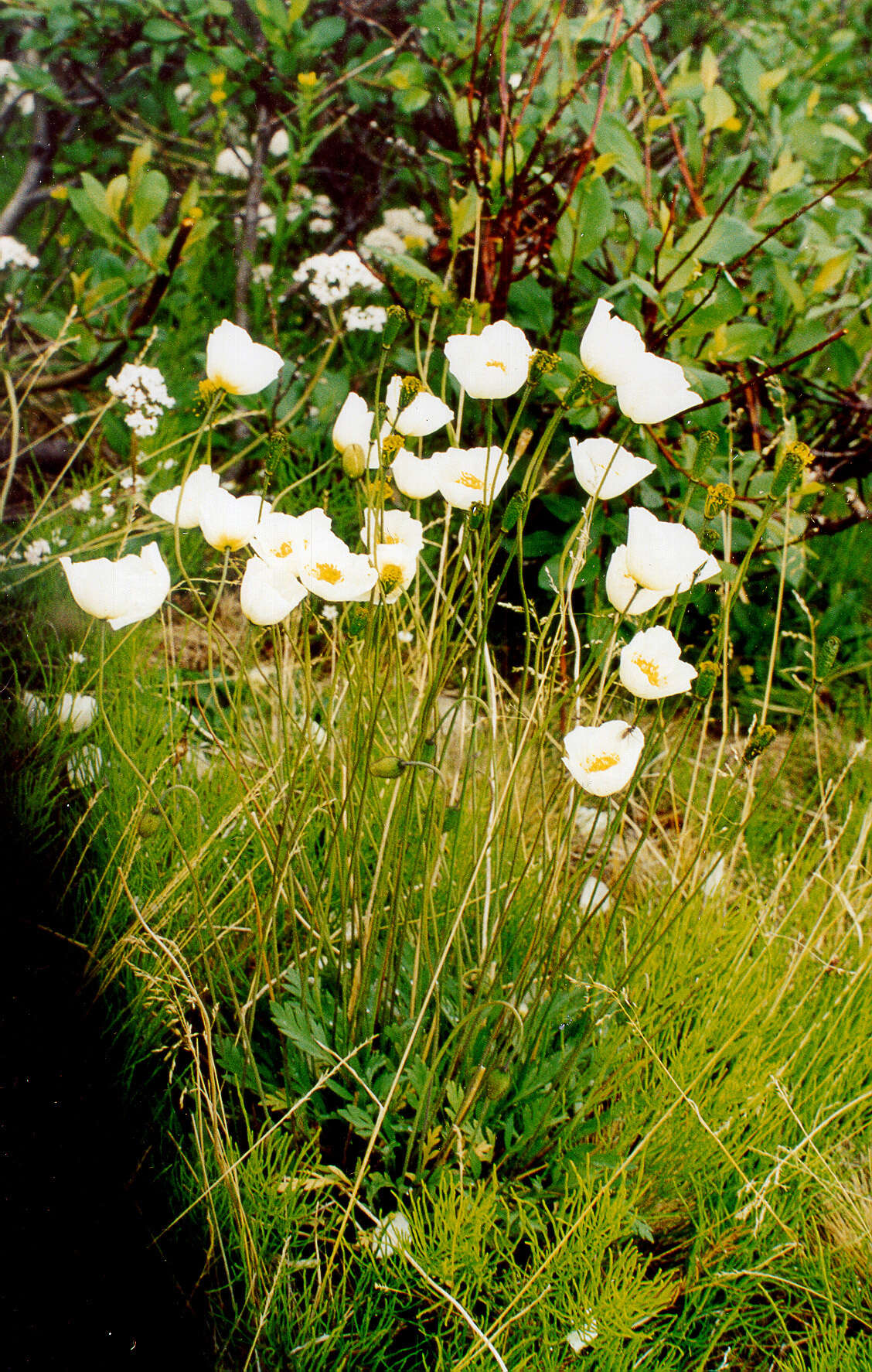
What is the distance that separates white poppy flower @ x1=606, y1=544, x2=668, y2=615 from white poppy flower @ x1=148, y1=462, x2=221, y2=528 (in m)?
0.41

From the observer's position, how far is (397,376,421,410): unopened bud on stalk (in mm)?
860

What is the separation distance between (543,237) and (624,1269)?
1701mm

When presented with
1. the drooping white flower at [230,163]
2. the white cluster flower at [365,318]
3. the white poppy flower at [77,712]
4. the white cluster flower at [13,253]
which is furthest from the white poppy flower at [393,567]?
the drooping white flower at [230,163]

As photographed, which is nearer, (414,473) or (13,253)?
(414,473)

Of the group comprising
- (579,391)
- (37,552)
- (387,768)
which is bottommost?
(37,552)

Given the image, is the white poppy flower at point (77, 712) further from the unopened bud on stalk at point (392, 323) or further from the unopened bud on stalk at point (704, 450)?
the unopened bud on stalk at point (704, 450)

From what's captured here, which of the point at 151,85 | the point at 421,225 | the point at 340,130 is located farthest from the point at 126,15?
the point at 421,225

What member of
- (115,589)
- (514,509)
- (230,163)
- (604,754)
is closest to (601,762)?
(604,754)

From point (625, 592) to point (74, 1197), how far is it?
2.78ft

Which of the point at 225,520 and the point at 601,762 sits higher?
the point at 225,520

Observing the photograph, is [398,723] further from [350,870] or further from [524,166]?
[524,166]

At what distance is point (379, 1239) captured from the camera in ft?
3.18

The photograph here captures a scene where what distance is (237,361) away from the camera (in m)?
0.88

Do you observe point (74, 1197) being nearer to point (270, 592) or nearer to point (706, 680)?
point (270, 592)
